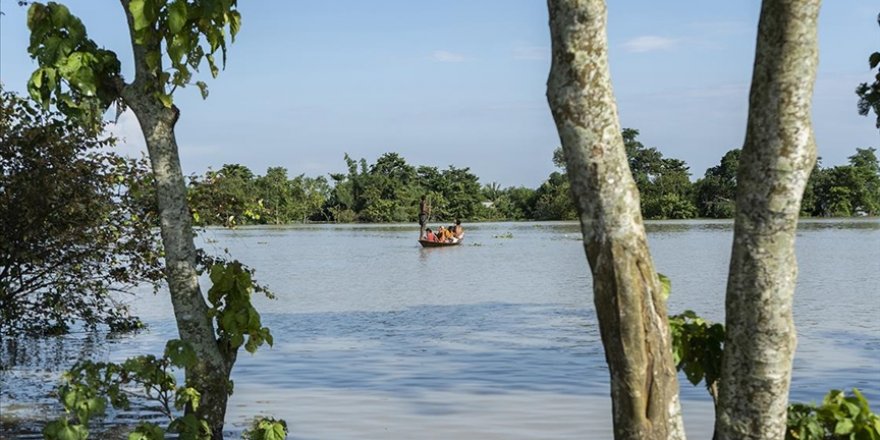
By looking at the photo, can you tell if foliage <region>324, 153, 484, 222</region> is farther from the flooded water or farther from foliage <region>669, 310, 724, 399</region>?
foliage <region>669, 310, 724, 399</region>

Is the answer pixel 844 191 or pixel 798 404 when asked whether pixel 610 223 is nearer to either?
pixel 798 404

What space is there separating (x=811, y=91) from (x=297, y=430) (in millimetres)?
5750

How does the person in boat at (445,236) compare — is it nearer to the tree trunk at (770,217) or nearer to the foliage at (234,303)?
the foliage at (234,303)

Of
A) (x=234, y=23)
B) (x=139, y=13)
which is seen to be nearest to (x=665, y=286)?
(x=234, y=23)

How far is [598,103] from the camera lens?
440 cm

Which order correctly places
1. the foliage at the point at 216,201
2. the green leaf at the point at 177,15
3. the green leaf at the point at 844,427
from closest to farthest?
the green leaf at the point at 844,427
the green leaf at the point at 177,15
the foliage at the point at 216,201

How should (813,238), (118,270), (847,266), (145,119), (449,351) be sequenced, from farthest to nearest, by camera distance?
(813,238) → (847,266) → (449,351) → (118,270) → (145,119)

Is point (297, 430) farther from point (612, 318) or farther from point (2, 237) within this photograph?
point (612, 318)

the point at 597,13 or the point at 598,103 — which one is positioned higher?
the point at 597,13

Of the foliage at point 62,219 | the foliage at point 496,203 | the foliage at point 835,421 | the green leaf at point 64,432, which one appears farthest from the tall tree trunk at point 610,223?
the foliage at point 496,203

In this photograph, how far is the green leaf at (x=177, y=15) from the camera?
6.08 meters

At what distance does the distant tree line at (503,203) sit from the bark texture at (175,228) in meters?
73.5

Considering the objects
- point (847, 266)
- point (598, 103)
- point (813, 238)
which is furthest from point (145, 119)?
point (813, 238)

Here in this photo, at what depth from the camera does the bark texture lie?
651 cm
